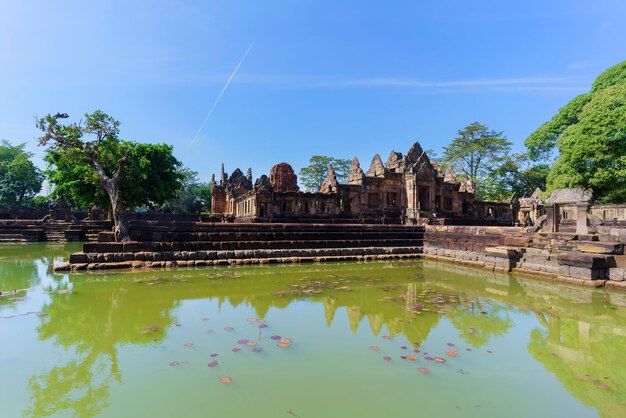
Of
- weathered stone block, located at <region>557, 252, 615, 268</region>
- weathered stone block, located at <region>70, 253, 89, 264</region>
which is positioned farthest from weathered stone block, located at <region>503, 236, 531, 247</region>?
weathered stone block, located at <region>70, 253, 89, 264</region>

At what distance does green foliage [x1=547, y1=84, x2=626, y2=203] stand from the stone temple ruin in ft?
22.1

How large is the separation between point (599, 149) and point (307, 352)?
970 inches

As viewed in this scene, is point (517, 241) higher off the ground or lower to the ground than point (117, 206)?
lower

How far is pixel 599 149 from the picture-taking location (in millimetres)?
20812

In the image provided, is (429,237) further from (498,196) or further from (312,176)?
(312,176)

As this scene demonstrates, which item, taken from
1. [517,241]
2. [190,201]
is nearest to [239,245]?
[517,241]

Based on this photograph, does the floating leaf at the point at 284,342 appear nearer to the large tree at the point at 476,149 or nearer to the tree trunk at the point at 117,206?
the tree trunk at the point at 117,206

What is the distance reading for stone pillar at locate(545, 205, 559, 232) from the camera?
1099cm

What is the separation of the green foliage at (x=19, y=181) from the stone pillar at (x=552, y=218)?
5288cm

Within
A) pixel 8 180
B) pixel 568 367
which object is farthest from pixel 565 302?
pixel 8 180

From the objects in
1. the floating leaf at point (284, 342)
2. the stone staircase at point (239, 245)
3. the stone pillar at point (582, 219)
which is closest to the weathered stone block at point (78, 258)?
the stone staircase at point (239, 245)

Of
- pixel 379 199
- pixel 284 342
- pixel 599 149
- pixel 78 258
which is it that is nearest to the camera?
pixel 284 342

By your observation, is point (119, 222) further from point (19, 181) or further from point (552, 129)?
point (19, 181)

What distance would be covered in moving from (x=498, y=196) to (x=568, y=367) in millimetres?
40074
